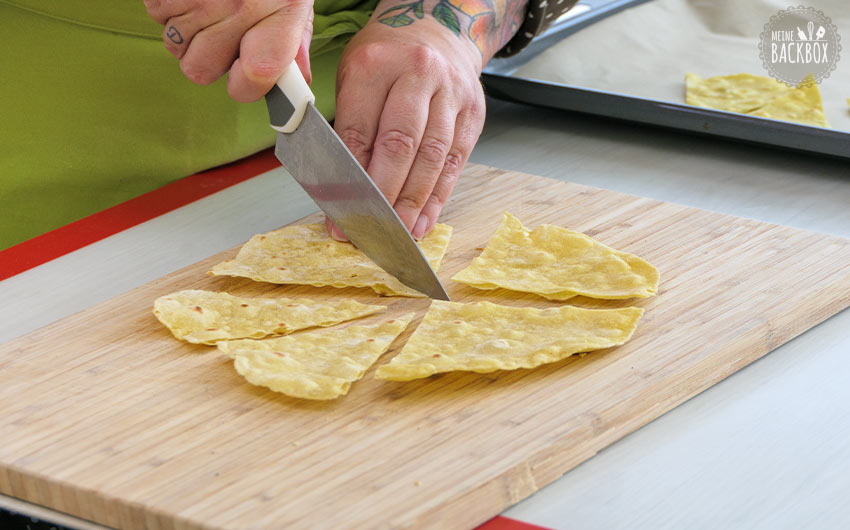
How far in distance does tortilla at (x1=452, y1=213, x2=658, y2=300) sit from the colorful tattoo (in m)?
0.54

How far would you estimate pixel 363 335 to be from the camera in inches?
53.8

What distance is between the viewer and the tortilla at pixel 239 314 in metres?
1.37

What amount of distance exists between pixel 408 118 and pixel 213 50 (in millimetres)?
360

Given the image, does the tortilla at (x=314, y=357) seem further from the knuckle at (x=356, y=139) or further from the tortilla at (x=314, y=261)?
the knuckle at (x=356, y=139)

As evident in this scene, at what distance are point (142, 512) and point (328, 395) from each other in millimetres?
257

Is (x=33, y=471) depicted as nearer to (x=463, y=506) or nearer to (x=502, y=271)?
(x=463, y=506)

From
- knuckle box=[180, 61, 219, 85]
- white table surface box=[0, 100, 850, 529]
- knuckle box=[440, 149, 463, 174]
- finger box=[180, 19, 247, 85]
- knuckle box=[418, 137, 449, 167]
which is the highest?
finger box=[180, 19, 247, 85]

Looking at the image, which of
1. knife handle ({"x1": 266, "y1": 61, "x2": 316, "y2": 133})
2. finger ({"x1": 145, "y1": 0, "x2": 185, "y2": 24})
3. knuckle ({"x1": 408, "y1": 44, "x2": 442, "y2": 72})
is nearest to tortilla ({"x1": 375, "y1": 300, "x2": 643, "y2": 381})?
knife handle ({"x1": 266, "y1": 61, "x2": 316, "y2": 133})

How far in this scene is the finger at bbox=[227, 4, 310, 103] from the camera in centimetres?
144

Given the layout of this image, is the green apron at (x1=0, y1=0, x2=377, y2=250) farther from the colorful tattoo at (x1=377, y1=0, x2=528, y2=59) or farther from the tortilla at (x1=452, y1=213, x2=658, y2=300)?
the tortilla at (x1=452, y1=213, x2=658, y2=300)

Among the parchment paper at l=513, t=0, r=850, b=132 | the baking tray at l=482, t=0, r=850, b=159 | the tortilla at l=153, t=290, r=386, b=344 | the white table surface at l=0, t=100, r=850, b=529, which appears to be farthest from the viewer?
the parchment paper at l=513, t=0, r=850, b=132

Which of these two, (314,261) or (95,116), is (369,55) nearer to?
(314,261)

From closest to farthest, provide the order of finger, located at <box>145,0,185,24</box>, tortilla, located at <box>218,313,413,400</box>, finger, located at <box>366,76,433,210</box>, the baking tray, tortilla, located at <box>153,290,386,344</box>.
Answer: tortilla, located at <box>218,313,413,400</box> → tortilla, located at <box>153,290,386,344</box> → finger, located at <box>145,0,185,24</box> → finger, located at <box>366,76,433,210</box> → the baking tray

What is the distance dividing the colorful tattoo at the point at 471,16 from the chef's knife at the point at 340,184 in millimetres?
449
